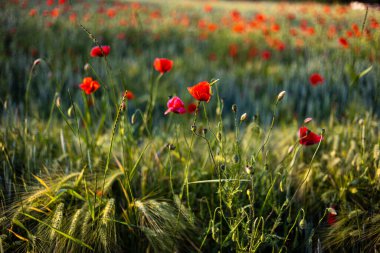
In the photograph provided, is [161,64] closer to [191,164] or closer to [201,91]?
[201,91]

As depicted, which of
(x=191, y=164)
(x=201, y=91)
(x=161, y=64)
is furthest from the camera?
(x=191, y=164)

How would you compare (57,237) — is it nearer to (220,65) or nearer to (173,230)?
(173,230)

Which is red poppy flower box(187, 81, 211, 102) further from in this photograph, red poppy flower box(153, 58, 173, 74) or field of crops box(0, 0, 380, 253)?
red poppy flower box(153, 58, 173, 74)

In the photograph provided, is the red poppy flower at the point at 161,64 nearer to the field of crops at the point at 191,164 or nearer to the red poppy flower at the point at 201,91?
the field of crops at the point at 191,164

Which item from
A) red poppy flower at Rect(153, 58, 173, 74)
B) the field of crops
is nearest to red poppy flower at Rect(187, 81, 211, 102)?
the field of crops

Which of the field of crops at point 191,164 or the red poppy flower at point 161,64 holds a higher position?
the red poppy flower at point 161,64

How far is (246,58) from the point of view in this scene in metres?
4.17

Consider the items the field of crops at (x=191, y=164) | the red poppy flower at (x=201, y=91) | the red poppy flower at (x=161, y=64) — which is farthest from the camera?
the red poppy flower at (x=161, y=64)

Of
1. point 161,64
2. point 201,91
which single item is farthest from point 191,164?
point 201,91

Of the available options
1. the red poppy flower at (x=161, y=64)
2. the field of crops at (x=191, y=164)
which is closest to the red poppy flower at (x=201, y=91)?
the field of crops at (x=191, y=164)

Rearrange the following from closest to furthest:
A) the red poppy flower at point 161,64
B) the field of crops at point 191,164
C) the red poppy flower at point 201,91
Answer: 1. the red poppy flower at point 201,91
2. the field of crops at point 191,164
3. the red poppy flower at point 161,64

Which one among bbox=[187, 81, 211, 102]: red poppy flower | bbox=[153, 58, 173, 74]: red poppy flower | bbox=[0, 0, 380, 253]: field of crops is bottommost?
bbox=[0, 0, 380, 253]: field of crops

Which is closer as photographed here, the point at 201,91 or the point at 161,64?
the point at 201,91

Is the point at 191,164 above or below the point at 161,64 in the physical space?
below
